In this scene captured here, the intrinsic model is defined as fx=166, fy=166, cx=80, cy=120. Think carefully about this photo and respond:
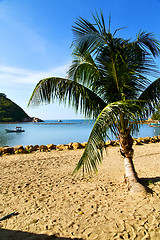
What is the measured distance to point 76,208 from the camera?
384 centimetres

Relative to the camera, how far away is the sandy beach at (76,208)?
117 inches

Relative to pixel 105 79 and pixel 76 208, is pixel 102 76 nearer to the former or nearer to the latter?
pixel 105 79

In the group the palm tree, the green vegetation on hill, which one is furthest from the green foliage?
the green vegetation on hill

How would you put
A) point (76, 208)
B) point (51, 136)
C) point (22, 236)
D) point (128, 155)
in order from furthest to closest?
point (51, 136)
point (128, 155)
point (76, 208)
point (22, 236)

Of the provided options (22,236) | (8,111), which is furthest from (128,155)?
(8,111)

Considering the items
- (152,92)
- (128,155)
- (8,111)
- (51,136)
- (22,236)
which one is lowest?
(51,136)

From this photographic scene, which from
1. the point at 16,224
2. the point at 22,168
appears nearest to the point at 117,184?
the point at 16,224

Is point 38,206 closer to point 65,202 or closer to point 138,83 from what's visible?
point 65,202

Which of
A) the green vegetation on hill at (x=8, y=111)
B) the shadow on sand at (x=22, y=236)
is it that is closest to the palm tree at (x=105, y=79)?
the shadow on sand at (x=22, y=236)

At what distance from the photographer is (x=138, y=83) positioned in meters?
4.75

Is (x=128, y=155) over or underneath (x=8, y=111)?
underneath

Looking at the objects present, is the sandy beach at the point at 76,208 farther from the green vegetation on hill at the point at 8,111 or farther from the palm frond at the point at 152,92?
the green vegetation on hill at the point at 8,111

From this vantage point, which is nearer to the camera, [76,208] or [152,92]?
[76,208]

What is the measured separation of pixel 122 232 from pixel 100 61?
156 inches
